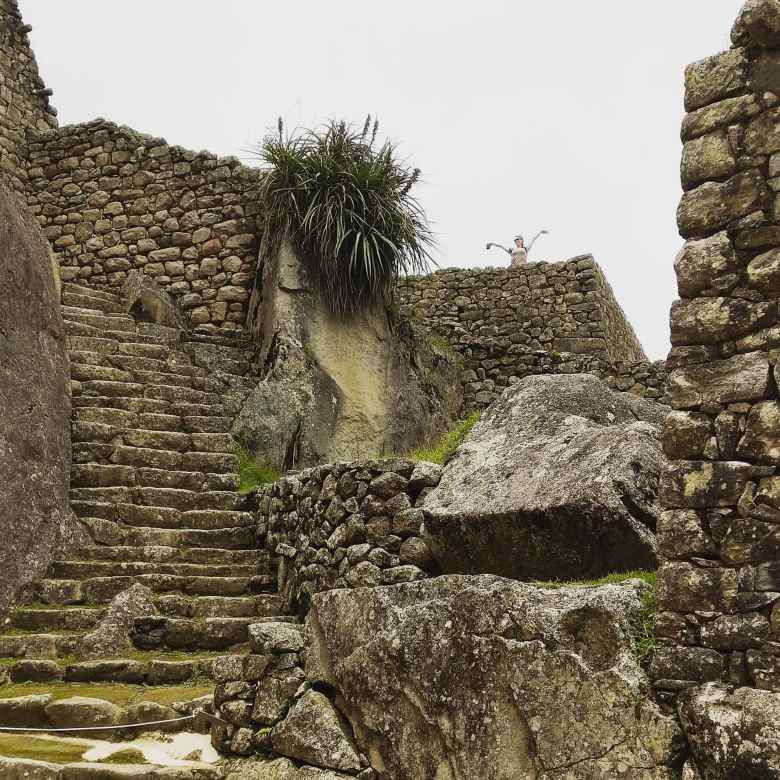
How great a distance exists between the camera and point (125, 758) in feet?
15.7

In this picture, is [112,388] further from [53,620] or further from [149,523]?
[53,620]

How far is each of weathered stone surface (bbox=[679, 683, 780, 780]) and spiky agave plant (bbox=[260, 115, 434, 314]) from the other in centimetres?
712

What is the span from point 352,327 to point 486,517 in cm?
547

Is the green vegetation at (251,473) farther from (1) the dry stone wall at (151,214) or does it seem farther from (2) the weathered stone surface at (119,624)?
(1) the dry stone wall at (151,214)

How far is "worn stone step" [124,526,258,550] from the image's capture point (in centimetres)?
762

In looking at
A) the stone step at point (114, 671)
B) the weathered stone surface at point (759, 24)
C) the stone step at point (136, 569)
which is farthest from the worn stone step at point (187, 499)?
the weathered stone surface at point (759, 24)

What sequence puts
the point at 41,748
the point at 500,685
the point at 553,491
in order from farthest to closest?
the point at 553,491 → the point at 41,748 → the point at 500,685

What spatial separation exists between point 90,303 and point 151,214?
69.9 inches

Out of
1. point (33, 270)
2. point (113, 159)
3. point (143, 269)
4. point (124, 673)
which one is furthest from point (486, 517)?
A: point (113, 159)

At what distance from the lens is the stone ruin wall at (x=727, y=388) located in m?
3.67

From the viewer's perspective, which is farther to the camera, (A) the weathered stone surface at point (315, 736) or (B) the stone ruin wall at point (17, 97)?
(B) the stone ruin wall at point (17, 97)

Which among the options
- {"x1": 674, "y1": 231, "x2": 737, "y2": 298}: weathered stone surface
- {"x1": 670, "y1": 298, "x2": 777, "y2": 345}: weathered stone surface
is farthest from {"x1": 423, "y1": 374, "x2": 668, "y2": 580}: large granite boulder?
{"x1": 674, "y1": 231, "x2": 737, "y2": 298}: weathered stone surface

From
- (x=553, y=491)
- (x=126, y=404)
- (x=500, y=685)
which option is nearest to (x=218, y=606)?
(x=126, y=404)

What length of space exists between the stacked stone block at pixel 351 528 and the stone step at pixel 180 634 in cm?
61
